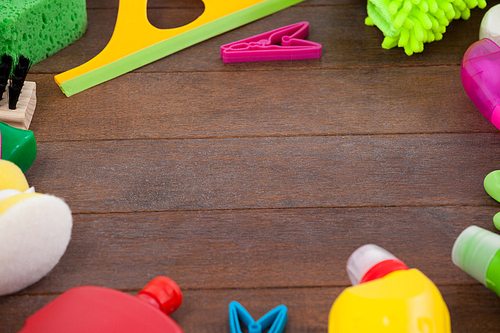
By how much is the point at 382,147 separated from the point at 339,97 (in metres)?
0.13

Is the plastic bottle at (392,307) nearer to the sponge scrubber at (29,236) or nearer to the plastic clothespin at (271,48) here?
the sponge scrubber at (29,236)

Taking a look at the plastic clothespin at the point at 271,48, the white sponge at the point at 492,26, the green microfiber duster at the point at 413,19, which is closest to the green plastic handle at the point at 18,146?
the plastic clothespin at the point at 271,48

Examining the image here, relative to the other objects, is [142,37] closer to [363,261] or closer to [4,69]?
[4,69]

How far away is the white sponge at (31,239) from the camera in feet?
1.57

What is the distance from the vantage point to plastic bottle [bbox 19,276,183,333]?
1.44ft

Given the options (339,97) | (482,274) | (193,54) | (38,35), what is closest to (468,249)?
(482,274)

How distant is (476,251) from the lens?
0.50 metres

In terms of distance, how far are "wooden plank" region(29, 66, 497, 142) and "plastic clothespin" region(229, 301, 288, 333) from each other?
0.30 meters

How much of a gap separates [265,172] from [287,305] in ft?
0.68

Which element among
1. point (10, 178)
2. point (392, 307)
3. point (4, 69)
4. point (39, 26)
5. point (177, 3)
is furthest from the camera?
point (177, 3)

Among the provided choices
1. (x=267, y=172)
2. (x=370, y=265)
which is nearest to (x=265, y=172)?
(x=267, y=172)

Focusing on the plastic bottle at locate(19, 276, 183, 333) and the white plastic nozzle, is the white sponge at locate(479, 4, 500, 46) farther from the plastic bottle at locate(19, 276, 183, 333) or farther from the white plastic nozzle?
the plastic bottle at locate(19, 276, 183, 333)

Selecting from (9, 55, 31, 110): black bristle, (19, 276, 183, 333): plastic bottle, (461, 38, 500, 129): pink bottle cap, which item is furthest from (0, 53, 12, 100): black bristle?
(461, 38, 500, 129): pink bottle cap

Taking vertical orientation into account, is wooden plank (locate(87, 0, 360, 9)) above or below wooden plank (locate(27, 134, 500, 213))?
above
